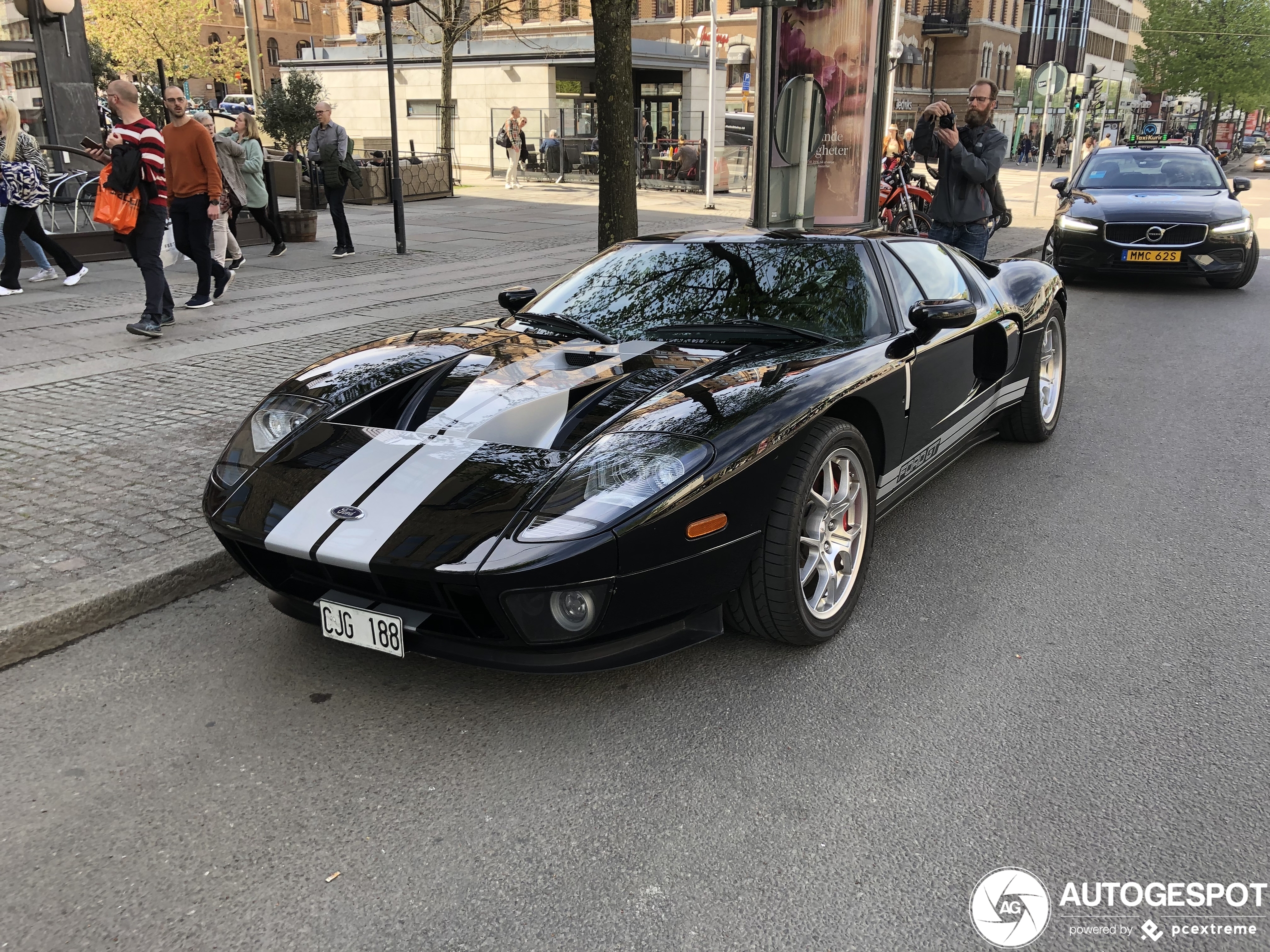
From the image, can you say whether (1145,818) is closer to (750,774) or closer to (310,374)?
(750,774)

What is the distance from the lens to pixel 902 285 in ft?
13.8

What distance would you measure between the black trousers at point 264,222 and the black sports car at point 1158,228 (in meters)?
9.66

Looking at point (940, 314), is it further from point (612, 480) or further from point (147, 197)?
point (147, 197)

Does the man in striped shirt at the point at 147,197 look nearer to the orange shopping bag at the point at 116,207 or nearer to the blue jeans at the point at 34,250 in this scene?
the orange shopping bag at the point at 116,207

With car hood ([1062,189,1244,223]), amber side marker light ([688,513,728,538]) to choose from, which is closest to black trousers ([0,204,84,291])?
amber side marker light ([688,513,728,538])

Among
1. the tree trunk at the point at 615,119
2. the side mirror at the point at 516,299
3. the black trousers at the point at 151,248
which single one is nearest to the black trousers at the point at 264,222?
the black trousers at the point at 151,248

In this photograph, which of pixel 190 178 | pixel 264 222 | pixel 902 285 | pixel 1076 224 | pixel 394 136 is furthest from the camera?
pixel 394 136

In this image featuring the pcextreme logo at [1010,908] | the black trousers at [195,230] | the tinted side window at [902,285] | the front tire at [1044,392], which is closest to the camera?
the pcextreme logo at [1010,908]

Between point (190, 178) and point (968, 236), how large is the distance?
6.42 metres

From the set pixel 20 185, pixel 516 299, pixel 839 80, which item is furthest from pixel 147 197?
pixel 839 80

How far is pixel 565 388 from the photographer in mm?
3416

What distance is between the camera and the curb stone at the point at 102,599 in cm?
339

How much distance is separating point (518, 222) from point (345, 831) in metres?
15.9

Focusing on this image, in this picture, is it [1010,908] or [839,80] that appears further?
[839,80]
